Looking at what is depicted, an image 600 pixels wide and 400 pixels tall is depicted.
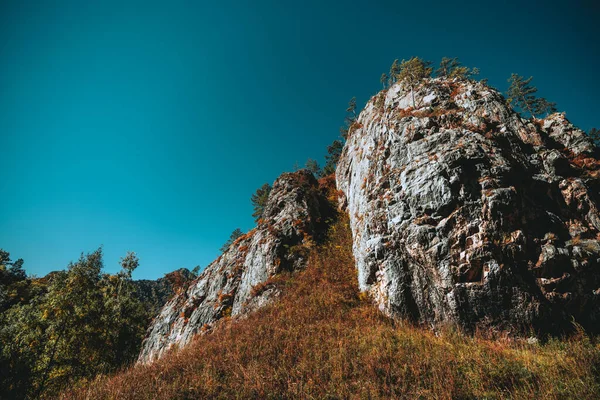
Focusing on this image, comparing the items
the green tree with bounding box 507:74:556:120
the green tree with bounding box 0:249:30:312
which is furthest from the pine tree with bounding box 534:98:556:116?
the green tree with bounding box 0:249:30:312

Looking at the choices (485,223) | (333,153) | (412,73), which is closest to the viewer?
(485,223)

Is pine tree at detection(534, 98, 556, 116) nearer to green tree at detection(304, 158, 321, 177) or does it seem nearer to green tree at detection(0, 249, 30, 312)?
green tree at detection(304, 158, 321, 177)

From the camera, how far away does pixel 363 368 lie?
649cm

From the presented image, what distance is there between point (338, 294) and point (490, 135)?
13.4m

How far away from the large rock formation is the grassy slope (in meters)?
1.26

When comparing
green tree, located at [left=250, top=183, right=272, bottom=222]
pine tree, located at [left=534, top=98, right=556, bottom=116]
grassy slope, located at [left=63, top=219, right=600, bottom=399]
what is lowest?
grassy slope, located at [left=63, top=219, right=600, bottom=399]

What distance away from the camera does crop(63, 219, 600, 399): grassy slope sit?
213 inches

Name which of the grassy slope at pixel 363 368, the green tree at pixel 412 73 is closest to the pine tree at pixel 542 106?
the green tree at pixel 412 73

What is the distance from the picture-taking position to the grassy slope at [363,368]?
17.7 ft

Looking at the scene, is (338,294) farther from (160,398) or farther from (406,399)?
(160,398)

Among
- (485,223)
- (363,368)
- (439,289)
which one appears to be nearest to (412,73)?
(485,223)

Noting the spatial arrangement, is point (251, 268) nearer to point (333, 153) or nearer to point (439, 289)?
point (439, 289)

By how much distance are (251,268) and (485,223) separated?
1704 cm

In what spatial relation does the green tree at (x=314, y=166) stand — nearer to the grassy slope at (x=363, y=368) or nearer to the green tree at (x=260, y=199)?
the green tree at (x=260, y=199)
